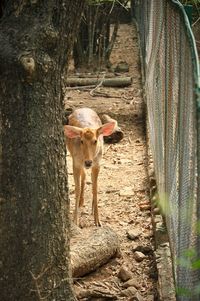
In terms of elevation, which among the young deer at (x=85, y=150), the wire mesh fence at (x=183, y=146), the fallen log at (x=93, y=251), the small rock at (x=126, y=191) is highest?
the wire mesh fence at (x=183, y=146)

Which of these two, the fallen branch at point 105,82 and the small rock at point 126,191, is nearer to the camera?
the small rock at point 126,191

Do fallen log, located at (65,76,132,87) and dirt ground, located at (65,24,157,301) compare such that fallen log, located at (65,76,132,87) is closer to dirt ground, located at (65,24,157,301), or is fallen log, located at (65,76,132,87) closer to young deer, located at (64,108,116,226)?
dirt ground, located at (65,24,157,301)

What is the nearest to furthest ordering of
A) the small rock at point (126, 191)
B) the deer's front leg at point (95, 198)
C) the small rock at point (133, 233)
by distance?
the small rock at point (133, 233)
the deer's front leg at point (95, 198)
the small rock at point (126, 191)

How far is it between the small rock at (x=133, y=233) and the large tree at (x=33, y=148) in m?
2.23

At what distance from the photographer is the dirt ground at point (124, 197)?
6020 mm

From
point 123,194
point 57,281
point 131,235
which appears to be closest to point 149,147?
point 123,194

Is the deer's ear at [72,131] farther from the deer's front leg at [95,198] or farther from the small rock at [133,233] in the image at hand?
the small rock at [133,233]

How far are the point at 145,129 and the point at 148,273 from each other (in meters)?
4.79

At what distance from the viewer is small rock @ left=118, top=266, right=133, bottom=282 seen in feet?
19.8

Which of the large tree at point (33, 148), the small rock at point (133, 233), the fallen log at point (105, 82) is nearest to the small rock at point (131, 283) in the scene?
the small rock at point (133, 233)

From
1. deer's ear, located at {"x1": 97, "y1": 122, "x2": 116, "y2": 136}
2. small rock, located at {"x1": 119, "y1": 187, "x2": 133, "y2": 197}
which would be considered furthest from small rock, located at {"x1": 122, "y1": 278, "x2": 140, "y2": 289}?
small rock, located at {"x1": 119, "y1": 187, "x2": 133, "y2": 197}

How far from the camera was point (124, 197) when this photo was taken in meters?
8.27

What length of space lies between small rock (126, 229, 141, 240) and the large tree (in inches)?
88.0

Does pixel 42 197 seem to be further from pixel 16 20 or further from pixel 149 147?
pixel 149 147
